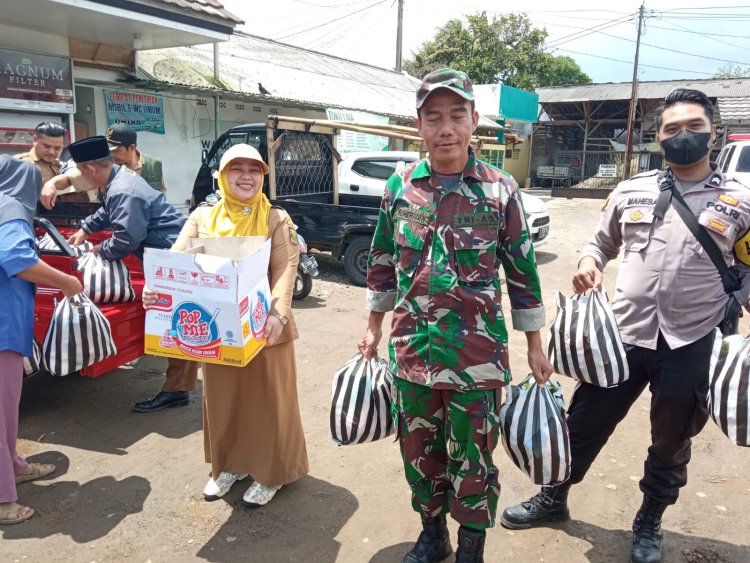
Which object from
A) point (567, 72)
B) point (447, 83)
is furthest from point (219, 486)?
point (567, 72)

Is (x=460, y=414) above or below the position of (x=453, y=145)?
below

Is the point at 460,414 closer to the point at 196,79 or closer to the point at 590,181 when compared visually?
the point at 196,79

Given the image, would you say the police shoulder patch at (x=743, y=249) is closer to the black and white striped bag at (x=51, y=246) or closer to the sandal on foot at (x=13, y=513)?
the sandal on foot at (x=13, y=513)

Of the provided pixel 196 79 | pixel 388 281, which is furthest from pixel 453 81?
pixel 196 79

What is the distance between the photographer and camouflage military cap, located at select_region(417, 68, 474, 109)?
205cm

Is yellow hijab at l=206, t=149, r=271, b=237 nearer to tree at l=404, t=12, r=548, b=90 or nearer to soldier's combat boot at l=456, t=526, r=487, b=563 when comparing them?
soldier's combat boot at l=456, t=526, r=487, b=563

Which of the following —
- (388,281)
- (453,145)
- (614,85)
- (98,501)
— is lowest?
(98,501)

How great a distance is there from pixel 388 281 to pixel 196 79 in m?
8.92

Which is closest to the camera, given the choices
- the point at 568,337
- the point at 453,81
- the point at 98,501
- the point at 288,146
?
the point at 453,81

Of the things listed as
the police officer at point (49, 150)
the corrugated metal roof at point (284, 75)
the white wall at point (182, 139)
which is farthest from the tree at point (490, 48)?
the police officer at point (49, 150)

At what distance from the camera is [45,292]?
3.74m

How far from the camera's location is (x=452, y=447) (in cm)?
225

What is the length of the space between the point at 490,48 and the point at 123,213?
33.6 meters

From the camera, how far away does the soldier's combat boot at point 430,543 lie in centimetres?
246
